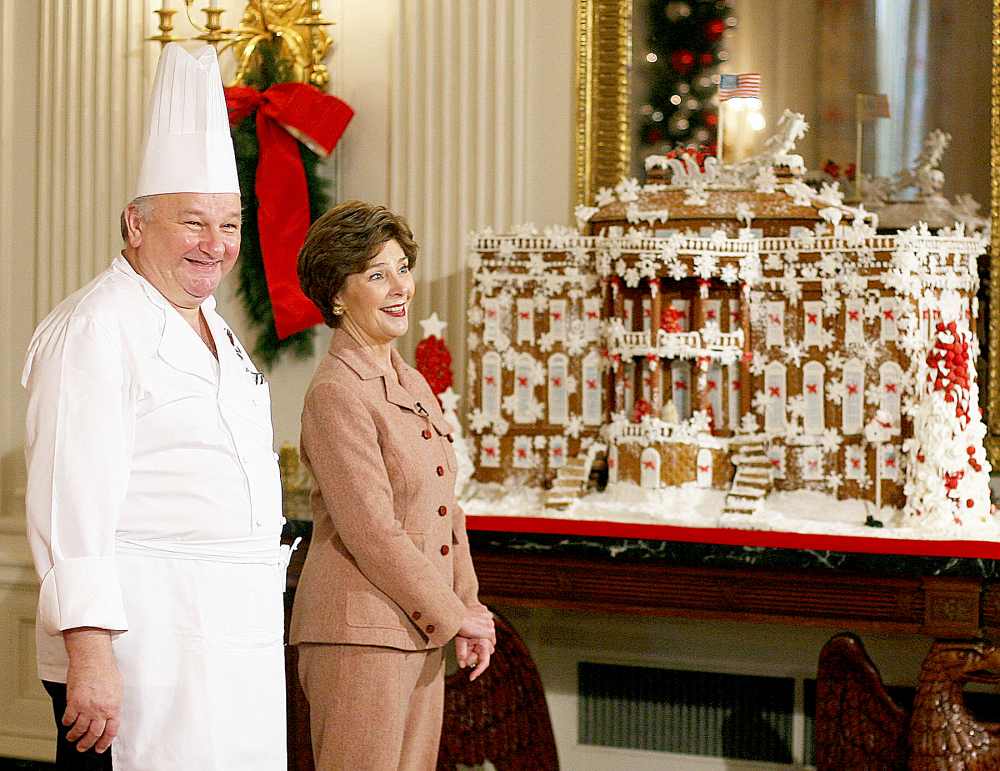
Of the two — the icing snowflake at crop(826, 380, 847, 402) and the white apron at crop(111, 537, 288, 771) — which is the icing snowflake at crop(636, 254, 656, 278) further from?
the white apron at crop(111, 537, 288, 771)

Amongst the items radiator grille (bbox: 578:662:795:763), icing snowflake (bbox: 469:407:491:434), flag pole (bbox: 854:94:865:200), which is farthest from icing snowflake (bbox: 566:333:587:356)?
radiator grille (bbox: 578:662:795:763)

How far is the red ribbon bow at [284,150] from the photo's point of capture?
4.28m

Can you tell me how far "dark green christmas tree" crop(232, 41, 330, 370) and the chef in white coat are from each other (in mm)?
2047

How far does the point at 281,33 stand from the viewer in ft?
14.5

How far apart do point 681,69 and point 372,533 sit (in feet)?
7.37

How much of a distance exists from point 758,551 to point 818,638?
2.72ft

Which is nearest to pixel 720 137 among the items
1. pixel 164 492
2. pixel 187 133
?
pixel 187 133

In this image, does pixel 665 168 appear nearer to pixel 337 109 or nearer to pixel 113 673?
pixel 337 109

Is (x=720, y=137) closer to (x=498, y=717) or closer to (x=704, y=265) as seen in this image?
(x=704, y=265)

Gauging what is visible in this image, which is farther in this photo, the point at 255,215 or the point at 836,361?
the point at 255,215

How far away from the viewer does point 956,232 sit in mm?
3617

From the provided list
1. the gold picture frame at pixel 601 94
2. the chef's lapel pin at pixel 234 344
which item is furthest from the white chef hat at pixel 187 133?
the gold picture frame at pixel 601 94

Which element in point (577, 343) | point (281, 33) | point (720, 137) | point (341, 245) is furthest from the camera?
point (281, 33)

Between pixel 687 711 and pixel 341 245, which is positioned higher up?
pixel 341 245
